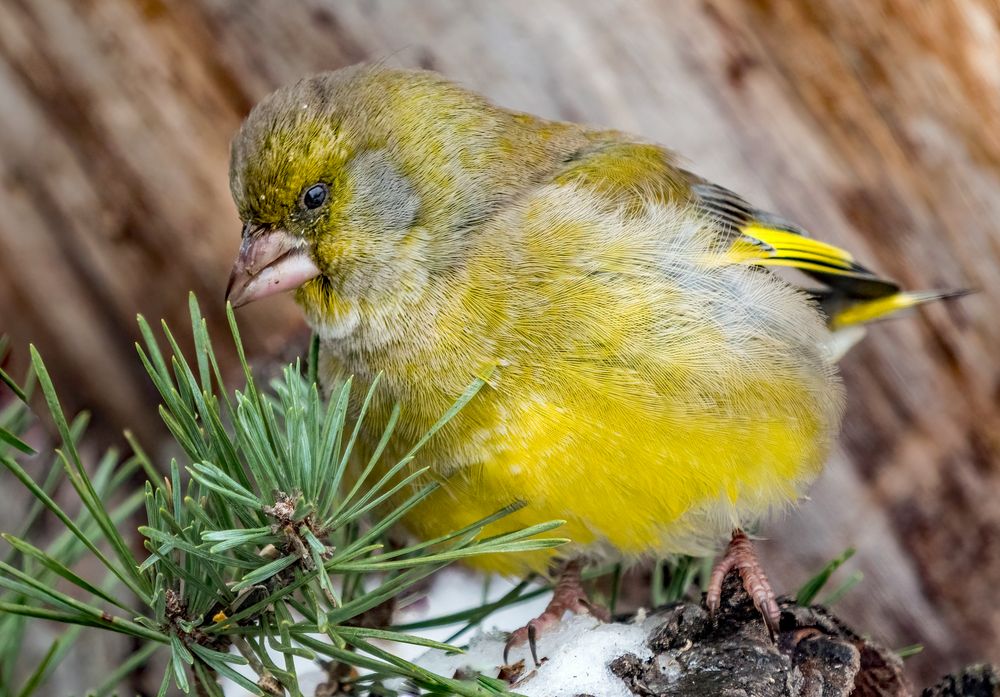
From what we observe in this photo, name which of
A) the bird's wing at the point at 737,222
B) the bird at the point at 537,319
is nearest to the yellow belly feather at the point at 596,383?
the bird at the point at 537,319

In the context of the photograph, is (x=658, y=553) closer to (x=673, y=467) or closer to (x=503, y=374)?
(x=673, y=467)

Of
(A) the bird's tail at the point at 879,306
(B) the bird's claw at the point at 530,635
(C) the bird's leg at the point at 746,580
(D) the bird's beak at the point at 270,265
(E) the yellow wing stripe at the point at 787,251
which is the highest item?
(D) the bird's beak at the point at 270,265

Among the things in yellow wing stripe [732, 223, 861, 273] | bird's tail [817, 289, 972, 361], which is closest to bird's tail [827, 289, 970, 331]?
bird's tail [817, 289, 972, 361]

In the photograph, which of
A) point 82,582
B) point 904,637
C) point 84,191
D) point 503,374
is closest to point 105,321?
point 84,191

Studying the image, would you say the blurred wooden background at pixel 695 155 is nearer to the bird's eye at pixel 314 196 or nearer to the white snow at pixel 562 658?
the bird's eye at pixel 314 196

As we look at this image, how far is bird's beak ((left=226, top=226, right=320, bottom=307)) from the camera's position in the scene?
6.48 ft

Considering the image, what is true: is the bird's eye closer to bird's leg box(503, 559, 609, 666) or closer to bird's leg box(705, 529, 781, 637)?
bird's leg box(503, 559, 609, 666)

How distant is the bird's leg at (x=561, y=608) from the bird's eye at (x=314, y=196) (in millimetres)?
949

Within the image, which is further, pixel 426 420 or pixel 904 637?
pixel 904 637

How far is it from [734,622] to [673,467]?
0.35m

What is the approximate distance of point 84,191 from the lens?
102 inches

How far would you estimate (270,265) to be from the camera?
198cm

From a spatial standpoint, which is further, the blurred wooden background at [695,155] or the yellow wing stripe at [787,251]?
the blurred wooden background at [695,155]

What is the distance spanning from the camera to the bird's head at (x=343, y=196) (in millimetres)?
1975
